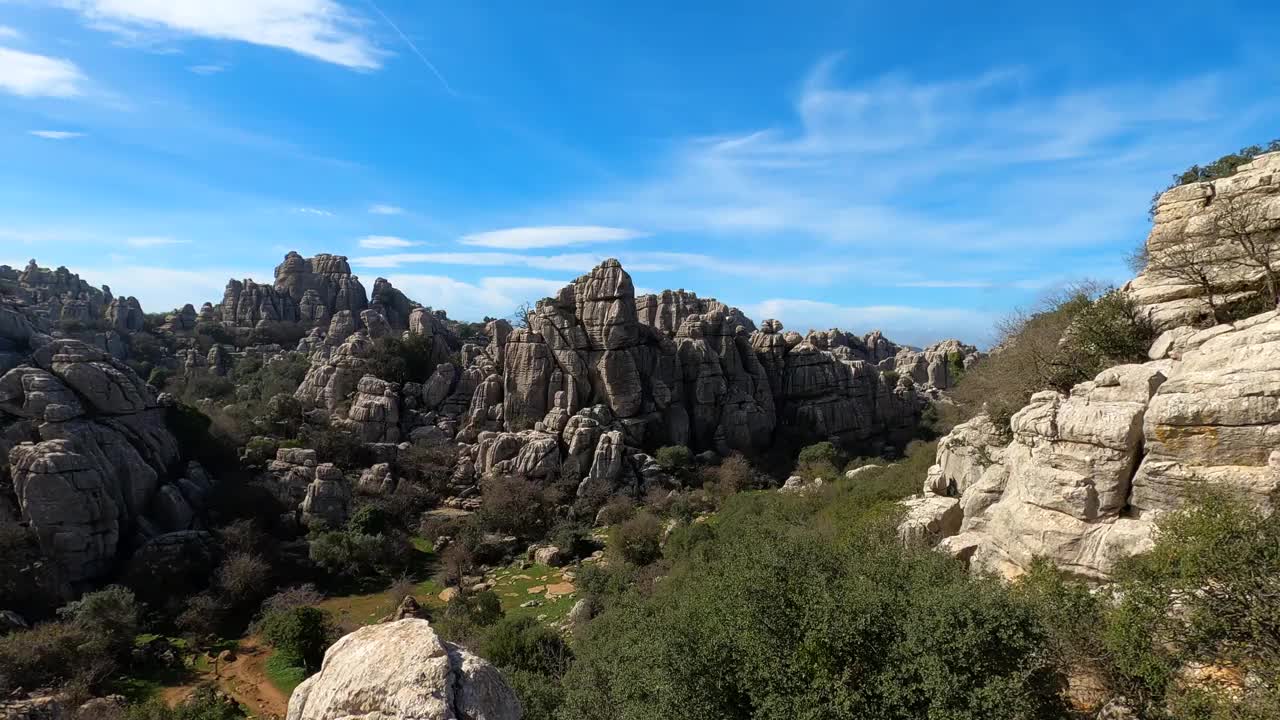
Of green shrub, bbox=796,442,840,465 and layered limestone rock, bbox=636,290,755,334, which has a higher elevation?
layered limestone rock, bbox=636,290,755,334

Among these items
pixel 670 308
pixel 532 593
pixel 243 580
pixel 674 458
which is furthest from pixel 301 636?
pixel 670 308

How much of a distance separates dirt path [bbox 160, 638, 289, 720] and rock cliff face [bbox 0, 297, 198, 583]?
9257mm

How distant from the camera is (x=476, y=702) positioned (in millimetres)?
5629

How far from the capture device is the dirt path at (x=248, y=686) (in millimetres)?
20000

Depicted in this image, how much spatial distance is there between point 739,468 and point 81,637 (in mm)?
35859

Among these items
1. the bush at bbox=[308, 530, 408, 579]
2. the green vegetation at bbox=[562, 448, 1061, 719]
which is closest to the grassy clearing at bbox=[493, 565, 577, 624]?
the bush at bbox=[308, 530, 408, 579]

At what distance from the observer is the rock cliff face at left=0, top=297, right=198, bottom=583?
25.8 meters

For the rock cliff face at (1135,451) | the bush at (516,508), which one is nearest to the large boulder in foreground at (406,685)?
the rock cliff face at (1135,451)

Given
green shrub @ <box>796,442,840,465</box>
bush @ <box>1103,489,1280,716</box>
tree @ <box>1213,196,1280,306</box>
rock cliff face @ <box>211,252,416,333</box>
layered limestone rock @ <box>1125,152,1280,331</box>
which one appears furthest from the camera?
rock cliff face @ <box>211,252,416,333</box>

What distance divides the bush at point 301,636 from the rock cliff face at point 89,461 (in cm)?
1064

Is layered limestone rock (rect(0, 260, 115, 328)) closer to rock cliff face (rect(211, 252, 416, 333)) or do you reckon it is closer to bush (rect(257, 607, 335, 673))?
rock cliff face (rect(211, 252, 416, 333))

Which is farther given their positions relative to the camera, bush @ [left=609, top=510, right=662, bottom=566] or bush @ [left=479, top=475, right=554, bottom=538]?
→ bush @ [left=479, top=475, right=554, bottom=538]

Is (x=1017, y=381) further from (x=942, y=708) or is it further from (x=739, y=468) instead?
(x=739, y=468)

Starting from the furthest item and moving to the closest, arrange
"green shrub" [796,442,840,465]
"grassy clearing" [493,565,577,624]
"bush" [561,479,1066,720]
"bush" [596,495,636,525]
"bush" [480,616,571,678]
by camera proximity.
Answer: "green shrub" [796,442,840,465] → "bush" [596,495,636,525] → "grassy clearing" [493,565,577,624] → "bush" [480,616,571,678] → "bush" [561,479,1066,720]
